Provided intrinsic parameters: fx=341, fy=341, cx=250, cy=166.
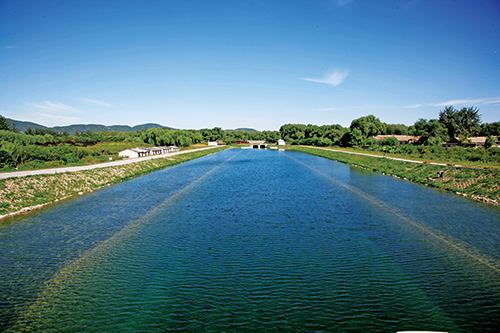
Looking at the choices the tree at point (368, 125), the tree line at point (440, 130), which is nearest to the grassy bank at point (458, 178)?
the tree line at point (440, 130)

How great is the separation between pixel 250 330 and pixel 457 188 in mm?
26256

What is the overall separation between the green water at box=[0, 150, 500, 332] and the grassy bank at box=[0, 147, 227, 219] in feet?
6.74

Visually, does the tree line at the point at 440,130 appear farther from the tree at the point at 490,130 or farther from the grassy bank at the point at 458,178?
the grassy bank at the point at 458,178

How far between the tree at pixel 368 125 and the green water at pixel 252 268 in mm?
110099

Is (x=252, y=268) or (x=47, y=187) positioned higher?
(x=47, y=187)

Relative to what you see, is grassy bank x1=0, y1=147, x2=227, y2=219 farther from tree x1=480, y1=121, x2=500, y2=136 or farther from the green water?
tree x1=480, y1=121, x2=500, y2=136

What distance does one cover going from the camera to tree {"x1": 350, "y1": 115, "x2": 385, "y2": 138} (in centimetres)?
12769

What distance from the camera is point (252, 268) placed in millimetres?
11570

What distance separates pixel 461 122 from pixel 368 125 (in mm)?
39219

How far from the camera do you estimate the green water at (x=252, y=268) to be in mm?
8359

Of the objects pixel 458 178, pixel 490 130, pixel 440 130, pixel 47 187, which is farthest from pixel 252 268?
pixel 490 130

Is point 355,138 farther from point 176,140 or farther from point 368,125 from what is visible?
point 176,140

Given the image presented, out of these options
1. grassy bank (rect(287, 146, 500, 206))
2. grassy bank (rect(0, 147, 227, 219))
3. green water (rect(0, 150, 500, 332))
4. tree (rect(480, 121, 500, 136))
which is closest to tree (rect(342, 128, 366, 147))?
tree (rect(480, 121, 500, 136))

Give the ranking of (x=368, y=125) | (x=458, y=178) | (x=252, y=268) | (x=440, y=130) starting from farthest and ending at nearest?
(x=368, y=125), (x=440, y=130), (x=458, y=178), (x=252, y=268)
